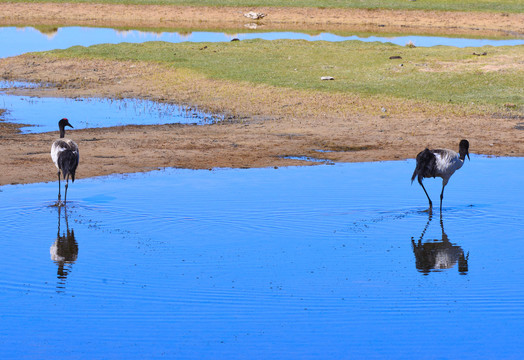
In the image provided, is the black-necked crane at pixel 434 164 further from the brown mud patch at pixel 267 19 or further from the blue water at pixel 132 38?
Answer: the brown mud patch at pixel 267 19

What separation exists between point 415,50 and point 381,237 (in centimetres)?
2657

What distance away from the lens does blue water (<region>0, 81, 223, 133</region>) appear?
79.9ft

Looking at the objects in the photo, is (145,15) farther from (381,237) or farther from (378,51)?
(381,237)

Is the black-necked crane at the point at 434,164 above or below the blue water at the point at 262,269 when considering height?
above

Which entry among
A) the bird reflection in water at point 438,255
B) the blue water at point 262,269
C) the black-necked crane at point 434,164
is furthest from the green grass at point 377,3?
the bird reflection in water at point 438,255

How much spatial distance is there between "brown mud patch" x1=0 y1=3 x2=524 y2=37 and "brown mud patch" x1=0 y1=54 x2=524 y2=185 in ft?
107

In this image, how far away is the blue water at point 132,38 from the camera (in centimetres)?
4875

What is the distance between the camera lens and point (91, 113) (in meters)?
26.3

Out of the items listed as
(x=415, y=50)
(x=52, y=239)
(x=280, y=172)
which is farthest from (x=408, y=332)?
(x=415, y=50)

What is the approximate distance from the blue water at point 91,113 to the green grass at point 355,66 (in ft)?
14.8

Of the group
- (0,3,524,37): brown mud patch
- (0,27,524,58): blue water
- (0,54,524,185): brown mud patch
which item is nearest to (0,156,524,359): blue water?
(0,54,524,185): brown mud patch

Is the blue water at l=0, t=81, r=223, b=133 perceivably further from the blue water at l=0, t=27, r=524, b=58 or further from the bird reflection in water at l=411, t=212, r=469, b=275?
the blue water at l=0, t=27, r=524, b=58

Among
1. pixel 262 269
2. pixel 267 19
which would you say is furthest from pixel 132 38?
pixel 262 269

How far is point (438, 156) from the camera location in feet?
48.6
